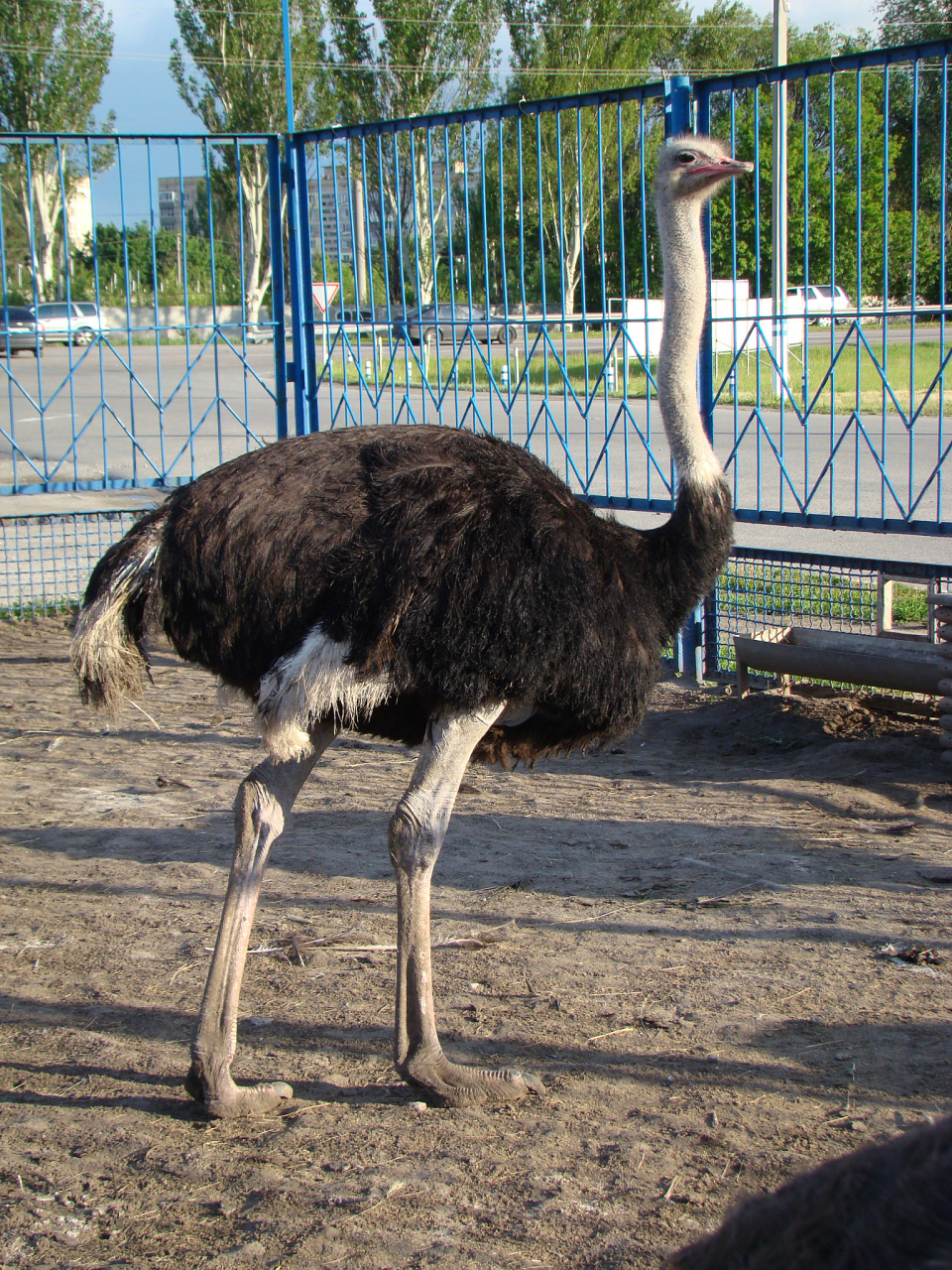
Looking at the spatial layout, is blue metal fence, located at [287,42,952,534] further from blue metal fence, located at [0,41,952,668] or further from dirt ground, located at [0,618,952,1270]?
dirt ground, located at [0,618,952,1270]

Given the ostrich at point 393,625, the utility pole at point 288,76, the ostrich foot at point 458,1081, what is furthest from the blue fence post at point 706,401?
the ostrich foot at point 458,1081

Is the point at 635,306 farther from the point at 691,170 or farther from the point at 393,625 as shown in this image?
the point at 393,625

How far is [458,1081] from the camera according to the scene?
2680 millimetres

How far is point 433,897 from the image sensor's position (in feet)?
12.4

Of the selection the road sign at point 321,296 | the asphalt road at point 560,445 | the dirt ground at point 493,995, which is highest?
the road sign at point 321,296

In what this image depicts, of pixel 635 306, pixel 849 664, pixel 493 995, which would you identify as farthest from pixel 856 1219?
pixel 635 306

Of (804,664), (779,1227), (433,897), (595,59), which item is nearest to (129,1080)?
(433,897)

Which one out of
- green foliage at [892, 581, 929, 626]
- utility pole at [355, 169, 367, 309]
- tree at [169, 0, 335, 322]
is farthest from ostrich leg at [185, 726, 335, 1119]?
tree at [169, 0, 335, 322]

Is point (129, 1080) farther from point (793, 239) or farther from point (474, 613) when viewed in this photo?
point (793, 239)

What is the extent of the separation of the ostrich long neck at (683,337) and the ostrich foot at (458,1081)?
1.39 meters

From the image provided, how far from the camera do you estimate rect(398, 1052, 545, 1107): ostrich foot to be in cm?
266

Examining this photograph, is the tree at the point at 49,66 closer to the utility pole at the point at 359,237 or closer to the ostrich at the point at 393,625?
the utility pole at the point at 359,237

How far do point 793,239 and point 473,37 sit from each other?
24.2 meters

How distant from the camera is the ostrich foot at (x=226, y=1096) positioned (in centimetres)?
260
